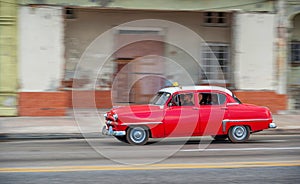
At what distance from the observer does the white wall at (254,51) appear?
839 inches

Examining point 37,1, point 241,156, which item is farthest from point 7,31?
point 241,156

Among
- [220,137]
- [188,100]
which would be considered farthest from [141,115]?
[220,137]

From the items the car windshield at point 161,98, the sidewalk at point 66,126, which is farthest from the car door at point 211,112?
the sidewalk at point 66,126

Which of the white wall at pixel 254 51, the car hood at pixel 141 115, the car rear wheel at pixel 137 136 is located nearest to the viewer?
the car hood at pixel 141 115

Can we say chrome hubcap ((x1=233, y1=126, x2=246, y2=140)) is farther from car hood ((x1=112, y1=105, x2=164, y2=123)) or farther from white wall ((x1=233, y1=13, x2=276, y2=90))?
white wall ((x1=233, y1=13, x2=276, y2=90))

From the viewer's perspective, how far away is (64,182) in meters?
8.31

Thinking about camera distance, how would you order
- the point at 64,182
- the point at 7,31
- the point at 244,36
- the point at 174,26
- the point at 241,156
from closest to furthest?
the point at 64,182
the point at 241,156
the point at 7,31
the point at 244,36
the point at 174,26

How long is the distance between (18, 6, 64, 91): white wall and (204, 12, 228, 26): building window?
6.31 m

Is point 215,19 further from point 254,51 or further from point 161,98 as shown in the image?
point 161,98

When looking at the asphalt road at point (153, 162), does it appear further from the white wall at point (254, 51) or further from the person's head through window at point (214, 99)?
the white wall at point (254, 51)

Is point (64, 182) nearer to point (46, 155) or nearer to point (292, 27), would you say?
point (46, 155)

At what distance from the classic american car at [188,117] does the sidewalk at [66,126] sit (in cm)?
313

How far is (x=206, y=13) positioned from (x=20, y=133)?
400 inches

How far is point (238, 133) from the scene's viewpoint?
45.9 feet
